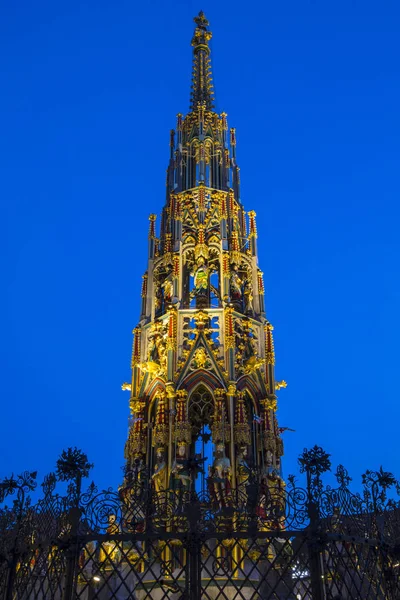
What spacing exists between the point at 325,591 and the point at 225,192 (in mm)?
21398

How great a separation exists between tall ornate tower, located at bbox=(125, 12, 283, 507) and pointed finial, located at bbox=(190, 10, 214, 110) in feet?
11.2

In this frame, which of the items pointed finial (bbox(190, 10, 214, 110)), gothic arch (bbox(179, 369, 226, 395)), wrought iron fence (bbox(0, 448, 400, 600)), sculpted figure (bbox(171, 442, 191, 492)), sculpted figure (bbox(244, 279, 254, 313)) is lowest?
wrought iron fence (bbox(0, 448, 400, 600))

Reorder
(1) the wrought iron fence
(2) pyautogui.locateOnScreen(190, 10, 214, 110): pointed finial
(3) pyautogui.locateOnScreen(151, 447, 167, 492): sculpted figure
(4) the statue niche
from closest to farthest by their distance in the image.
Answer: (1) the wrought iron fence, (3) pyautogui.locateOnScreen(151, 447, 167, 492): sculpted figure, (4) the statue niche, (2) pyautogui.locateOnScreen(190, 10, 214, 110): pointed finial

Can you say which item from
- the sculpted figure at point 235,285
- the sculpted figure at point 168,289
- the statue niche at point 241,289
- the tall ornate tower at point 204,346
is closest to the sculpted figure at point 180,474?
the tall ornate tower at point 204,346

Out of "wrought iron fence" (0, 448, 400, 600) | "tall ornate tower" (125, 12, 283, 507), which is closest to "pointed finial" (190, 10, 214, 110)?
"tall ornate tower" (125, 12, 283, 507)

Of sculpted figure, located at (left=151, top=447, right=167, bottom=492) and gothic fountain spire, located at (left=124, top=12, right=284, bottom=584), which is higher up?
gothic fountain spire, located at (left=124, top=12, right=284, bottom=584)

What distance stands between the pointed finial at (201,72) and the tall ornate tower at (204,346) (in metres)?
3.40

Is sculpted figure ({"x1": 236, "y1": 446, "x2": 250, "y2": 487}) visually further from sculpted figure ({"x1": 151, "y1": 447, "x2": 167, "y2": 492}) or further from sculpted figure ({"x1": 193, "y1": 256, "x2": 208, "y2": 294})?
sculpted figure ({"x1": 193, "y1": 256, "x2": 208, "y2": 294})

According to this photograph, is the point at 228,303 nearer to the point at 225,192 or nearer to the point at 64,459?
the point at 225,192

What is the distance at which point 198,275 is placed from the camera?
97.6 feet

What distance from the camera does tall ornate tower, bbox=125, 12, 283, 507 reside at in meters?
25.1

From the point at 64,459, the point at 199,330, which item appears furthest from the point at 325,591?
the point at 199,330

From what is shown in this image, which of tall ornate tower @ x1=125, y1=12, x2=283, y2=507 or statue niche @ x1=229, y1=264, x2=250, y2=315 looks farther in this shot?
statue niche @ x1=229, y1=264, x2=250, y2=315

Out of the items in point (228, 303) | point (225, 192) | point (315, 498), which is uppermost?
point (225, 192)
